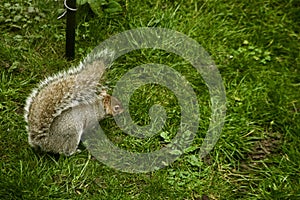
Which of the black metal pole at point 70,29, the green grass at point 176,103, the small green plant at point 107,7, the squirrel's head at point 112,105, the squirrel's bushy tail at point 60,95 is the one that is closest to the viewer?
the squirrel's bushy tail at point 60,95

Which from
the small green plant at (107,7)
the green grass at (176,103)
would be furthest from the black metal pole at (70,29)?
the small green plant at (107,7)

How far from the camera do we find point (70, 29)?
9.86 ft

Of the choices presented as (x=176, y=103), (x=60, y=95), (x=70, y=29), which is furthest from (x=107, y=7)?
(x=60, y=95)

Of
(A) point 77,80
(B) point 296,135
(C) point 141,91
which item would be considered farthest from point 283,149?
(A) point 77,80

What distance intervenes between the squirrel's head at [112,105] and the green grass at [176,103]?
0.10 m

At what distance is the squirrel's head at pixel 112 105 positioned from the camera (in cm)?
278

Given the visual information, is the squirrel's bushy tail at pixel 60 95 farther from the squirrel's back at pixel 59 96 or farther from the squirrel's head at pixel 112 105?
the squirrel's head at pixel 112 105

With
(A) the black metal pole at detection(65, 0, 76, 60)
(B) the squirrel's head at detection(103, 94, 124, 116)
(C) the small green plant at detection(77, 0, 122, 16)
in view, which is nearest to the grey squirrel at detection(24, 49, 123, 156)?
(B) the squirrel's head at detection(103, 94, 124, 116)

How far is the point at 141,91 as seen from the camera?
3033mm

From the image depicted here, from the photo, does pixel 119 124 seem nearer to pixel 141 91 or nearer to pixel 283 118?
pixel 141 91

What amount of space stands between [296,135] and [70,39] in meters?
1.42

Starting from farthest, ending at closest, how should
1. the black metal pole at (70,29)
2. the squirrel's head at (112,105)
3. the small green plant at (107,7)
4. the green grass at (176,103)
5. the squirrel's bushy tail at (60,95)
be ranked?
the small green plant at (107,7)
the black metal pole at (70,29)
the squirrel's head at (112,105)
the green grass at (176,103)
the squirrel's bushy tail at (60,95)

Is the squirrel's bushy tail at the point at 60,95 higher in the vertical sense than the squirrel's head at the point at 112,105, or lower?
higher

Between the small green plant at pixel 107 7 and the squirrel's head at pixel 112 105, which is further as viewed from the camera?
the small green plant at pixel 107 7
